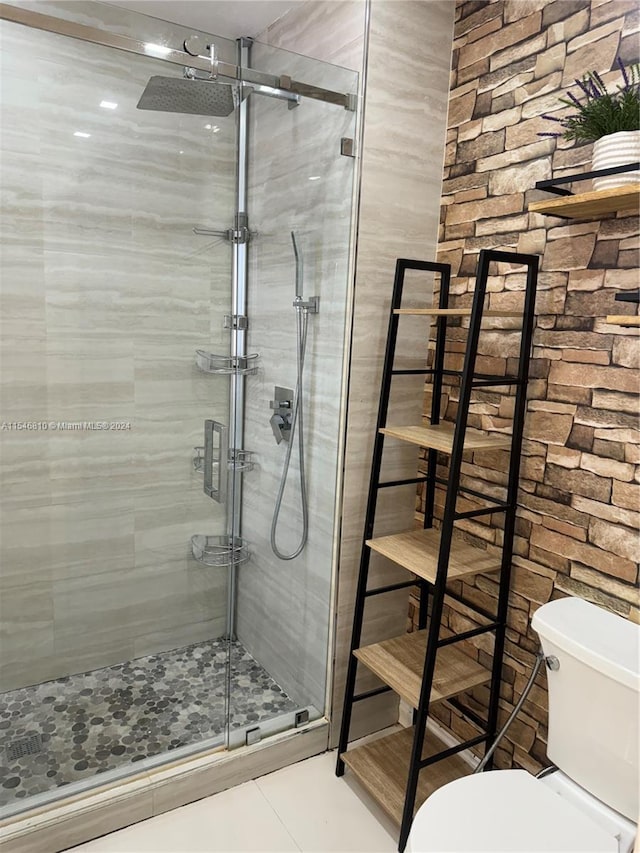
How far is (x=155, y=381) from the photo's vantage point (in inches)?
78.5

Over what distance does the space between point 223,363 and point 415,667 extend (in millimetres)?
1156

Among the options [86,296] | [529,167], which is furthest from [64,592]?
[529,167]

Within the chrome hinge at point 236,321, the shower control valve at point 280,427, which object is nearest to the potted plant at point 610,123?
the chrome hinge at point 236,321

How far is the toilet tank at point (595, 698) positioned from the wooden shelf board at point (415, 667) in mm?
346

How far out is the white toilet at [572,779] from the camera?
139cm

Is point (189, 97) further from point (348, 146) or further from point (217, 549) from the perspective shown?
point (217, 549)

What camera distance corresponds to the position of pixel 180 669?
7.11ft

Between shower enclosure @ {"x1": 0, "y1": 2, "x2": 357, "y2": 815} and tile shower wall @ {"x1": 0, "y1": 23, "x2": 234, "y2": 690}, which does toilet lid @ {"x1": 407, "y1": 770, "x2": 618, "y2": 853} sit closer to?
shower enclosure @ {"x1": 0, "y1": 2, "x2": 357, "y2": 815}

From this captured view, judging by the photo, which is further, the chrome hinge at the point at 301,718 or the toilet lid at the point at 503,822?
the chrome hinge at the point at 301,718

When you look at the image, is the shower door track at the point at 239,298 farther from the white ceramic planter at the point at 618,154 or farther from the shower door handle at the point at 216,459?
the white ceramic planter at the point at 618,154

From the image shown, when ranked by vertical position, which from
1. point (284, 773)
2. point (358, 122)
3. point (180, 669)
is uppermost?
point (358, 122)

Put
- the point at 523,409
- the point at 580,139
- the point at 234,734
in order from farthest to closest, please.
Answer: the point at 234,734 → the point at 523,409 → the point at 580,139

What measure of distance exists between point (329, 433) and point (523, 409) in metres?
0.65

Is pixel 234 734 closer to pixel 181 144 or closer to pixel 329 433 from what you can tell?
pixel 329 433
